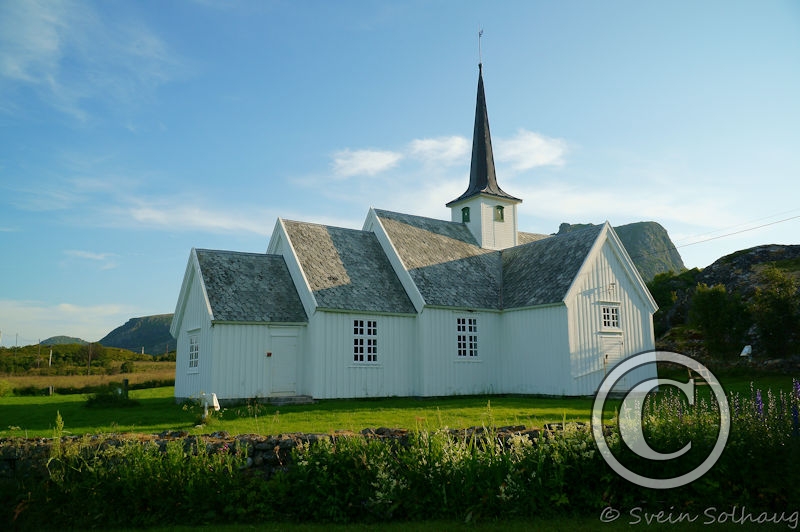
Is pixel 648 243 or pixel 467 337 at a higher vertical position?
pixel 648 243

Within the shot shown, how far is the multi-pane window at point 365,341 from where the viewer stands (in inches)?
885

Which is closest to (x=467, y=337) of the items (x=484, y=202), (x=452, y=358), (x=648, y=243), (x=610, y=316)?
(x=452, y=358)

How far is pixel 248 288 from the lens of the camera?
2247 centimetres

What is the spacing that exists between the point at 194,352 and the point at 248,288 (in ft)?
10.8

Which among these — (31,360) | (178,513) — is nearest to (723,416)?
(178,513)

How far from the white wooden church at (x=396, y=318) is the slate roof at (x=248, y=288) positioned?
6 cm

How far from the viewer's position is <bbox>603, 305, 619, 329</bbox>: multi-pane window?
78.1 feet

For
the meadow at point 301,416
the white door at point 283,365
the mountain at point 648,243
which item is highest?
the mountain at point 648,243

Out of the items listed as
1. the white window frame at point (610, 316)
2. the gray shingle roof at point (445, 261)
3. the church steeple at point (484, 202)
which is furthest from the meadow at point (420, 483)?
the church steeple at point (484, 202)

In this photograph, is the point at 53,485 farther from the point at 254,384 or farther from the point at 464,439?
the point at 254,384

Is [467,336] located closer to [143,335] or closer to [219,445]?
[219,445]

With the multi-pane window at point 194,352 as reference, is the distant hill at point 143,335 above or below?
above

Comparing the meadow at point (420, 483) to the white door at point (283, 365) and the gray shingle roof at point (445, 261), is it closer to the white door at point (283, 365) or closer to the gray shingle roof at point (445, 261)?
the white door at point (283, 365)

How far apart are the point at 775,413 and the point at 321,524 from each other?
22.3 ft
